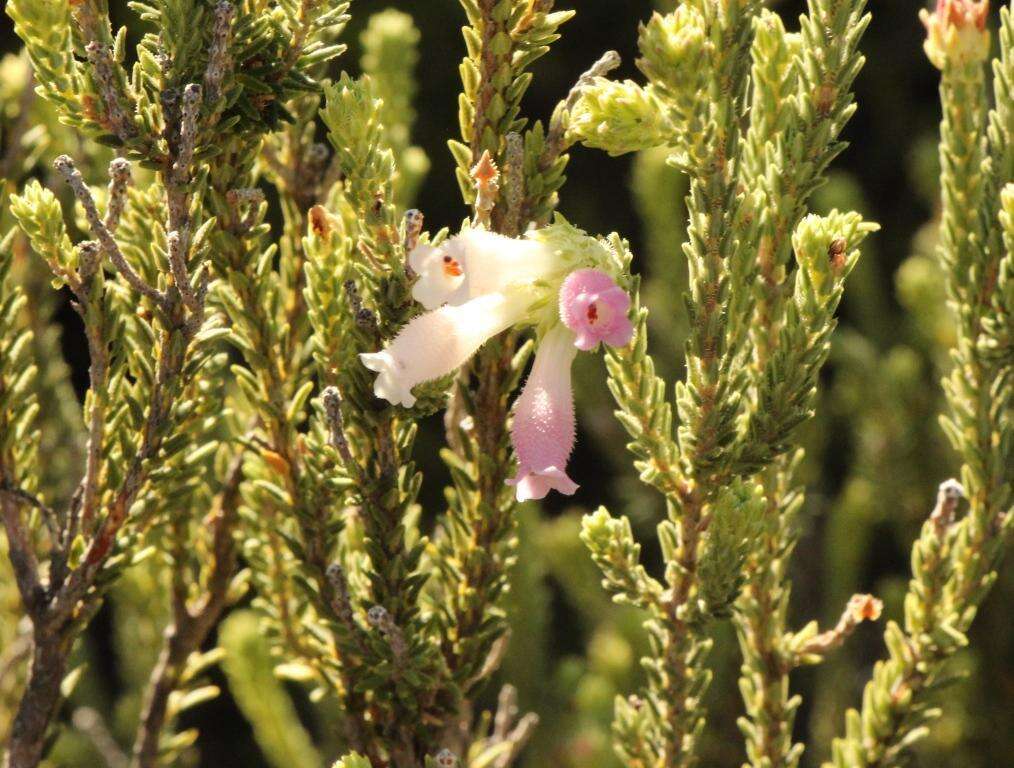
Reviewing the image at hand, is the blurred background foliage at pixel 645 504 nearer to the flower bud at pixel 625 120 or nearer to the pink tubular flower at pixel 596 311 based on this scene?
the flower bud at pixel 625 120

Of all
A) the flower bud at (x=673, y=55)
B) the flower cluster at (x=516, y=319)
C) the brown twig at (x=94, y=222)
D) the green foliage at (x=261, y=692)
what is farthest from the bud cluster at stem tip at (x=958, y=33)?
the green foliage at (x=261, y=692)

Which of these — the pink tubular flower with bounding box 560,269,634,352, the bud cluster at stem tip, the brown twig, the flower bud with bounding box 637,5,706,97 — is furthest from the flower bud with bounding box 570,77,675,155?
the bud cluster at stem tip

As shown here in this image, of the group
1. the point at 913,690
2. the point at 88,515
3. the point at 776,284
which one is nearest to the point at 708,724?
the point at 913,690

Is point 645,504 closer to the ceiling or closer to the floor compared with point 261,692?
closer to the ceiling

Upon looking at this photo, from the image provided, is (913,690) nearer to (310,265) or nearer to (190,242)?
(310,265)

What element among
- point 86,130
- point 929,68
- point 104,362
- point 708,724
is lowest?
point 708,724

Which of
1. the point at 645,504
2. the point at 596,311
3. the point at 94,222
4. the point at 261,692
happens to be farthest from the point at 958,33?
the point at 645,504

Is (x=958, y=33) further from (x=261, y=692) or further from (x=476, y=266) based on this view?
(x=261, y=692)
